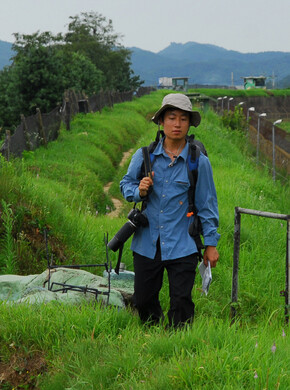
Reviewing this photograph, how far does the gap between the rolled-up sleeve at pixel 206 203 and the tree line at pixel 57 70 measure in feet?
52.9

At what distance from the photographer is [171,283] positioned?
4.02 metres

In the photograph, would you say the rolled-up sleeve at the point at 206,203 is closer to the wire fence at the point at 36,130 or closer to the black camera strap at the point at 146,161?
the black camera strap at the point at 146,161

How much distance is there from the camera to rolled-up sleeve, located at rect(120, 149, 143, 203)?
4.07 m

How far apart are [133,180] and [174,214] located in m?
0.42

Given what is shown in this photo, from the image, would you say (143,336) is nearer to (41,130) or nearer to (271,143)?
(41,130)

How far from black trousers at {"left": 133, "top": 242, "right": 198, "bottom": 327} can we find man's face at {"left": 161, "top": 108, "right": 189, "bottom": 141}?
0.81 meters

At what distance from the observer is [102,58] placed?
7581cm

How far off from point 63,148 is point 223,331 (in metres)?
11.6

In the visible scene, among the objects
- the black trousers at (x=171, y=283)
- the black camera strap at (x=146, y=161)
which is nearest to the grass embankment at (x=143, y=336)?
the black trousers at (x=171, y=283)

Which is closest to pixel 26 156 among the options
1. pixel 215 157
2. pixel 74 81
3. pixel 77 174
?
pixel 77 174

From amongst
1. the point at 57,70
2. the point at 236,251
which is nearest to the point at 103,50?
the point at 57,70

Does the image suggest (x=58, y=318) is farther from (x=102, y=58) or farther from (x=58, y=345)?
(x=102, y=58)

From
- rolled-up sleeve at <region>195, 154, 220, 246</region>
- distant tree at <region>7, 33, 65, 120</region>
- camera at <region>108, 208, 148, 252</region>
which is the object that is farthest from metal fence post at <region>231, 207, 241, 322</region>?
distant tree at <region>7, 33, 65, 120</region>

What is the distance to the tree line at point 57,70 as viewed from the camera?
32.5 meters
